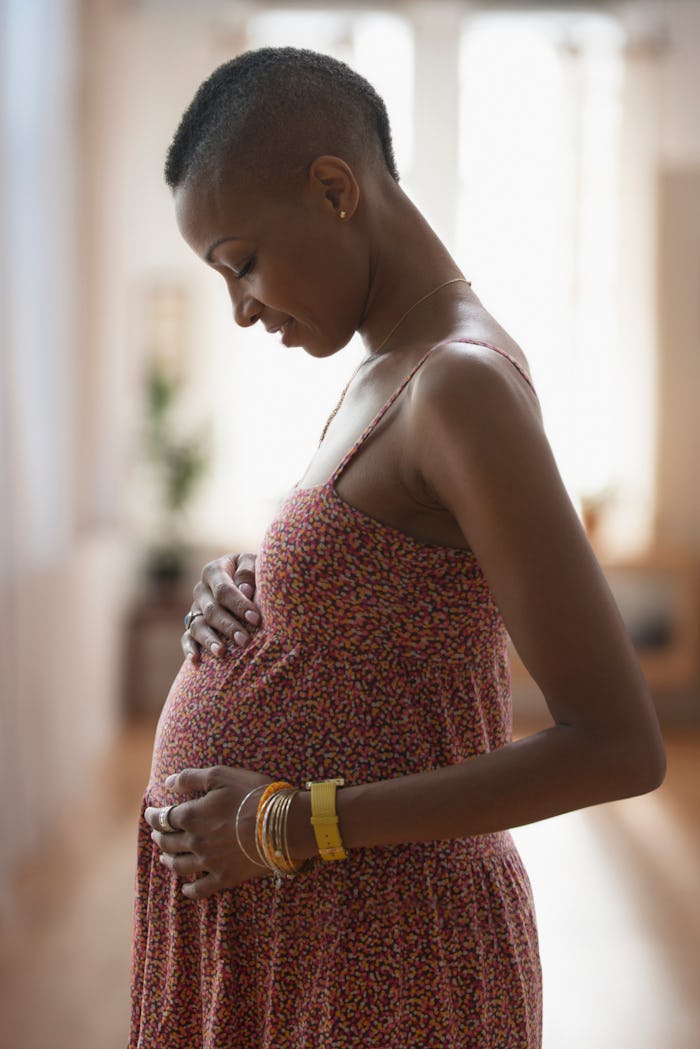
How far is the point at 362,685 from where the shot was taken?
86 centimetres

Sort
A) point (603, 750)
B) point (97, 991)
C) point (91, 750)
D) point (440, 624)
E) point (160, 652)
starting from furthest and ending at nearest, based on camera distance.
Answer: point (160, 652) < point (91, 750) < point (97, 991) < point (440, 624) < point (603, 750)

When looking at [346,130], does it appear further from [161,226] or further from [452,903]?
[161,226]

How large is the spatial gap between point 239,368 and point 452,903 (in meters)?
4.30

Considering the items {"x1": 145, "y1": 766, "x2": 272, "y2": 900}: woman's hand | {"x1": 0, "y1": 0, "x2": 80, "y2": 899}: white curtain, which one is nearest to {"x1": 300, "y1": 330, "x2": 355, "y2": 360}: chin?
{"x1": 145, "y1": 766, "x2": 272, "y2": 900}: woman's hand

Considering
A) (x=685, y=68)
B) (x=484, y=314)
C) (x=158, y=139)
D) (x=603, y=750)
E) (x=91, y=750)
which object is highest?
(x=685, y=68)

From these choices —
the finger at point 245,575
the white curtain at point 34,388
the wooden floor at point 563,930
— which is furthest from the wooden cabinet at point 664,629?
the finger at point 245,575

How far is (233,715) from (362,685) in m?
0.13

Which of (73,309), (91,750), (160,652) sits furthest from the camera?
(160,652)

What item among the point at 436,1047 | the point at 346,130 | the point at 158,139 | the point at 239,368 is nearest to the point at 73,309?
the point at 239,368

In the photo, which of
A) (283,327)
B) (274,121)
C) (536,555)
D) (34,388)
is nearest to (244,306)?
(283,327)

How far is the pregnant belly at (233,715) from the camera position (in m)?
0.89

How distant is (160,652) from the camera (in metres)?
4.93

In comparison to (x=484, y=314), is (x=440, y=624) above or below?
below

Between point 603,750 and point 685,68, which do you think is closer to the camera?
point 603,750
